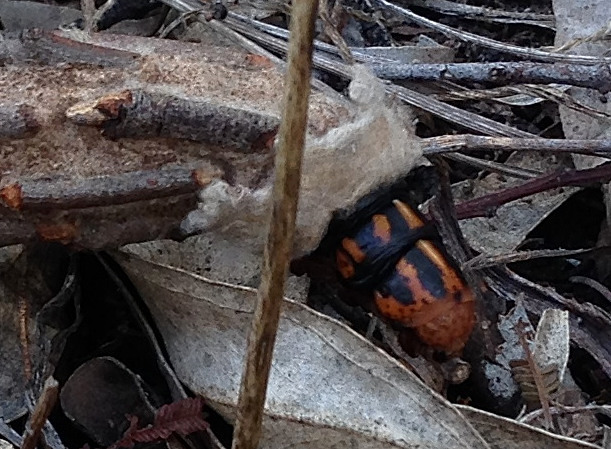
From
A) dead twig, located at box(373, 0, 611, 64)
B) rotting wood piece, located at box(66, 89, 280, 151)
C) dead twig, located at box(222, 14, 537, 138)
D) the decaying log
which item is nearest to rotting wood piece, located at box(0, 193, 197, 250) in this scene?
the decaying log

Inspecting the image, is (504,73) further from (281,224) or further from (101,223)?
(281,224)

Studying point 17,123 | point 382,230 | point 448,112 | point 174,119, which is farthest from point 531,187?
point 17,123

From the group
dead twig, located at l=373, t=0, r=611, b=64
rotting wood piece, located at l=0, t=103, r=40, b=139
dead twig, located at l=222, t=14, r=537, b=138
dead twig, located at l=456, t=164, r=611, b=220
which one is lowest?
dead twig, located at l=456, t=164, r=611, b=220

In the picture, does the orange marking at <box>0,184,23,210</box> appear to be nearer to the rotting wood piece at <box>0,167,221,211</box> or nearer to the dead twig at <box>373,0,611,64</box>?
the rotting wood piece at <box>0,167,221,211</box>

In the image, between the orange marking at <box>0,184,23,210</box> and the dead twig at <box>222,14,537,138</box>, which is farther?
the dead twig at <box>222,14,537,138</box>

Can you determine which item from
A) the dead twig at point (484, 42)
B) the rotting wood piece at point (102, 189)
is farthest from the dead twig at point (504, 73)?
the rotting wood piece at point (102, 189)

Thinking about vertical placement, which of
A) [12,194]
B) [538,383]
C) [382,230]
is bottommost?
[538,383]

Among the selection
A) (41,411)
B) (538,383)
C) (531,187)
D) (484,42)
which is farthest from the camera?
(484,42)
